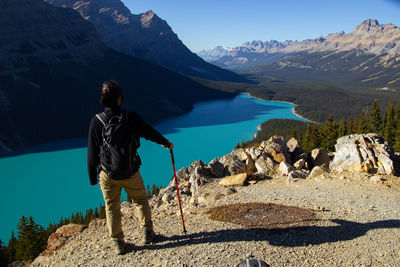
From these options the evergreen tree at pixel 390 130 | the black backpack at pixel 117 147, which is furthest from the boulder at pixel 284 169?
the evergreen tree at pixel 390 130

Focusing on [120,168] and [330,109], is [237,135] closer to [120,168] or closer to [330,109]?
[330,109]

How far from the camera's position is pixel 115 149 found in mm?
5277

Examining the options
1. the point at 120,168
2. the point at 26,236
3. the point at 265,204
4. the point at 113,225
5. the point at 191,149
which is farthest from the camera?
the point at 191,149

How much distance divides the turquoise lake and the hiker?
48.2m

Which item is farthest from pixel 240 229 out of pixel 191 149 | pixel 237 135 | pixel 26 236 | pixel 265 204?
pixel 237 135

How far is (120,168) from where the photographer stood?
5312 millimetres

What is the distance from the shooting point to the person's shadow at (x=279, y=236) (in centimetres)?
634

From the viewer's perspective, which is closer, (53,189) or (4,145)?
(53,189)

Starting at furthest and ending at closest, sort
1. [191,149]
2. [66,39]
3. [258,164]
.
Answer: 1. [66,39]
2. [191,149]
3. [258,164]

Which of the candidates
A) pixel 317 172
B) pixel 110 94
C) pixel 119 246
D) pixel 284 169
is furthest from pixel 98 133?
pixel 317 172

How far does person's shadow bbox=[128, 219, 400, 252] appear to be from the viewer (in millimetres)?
6340

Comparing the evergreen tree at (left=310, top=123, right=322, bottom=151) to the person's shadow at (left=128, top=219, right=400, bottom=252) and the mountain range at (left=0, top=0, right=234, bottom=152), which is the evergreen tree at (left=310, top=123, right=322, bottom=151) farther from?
the mountain range at (left=0, top=0, right=234, bottom=152)

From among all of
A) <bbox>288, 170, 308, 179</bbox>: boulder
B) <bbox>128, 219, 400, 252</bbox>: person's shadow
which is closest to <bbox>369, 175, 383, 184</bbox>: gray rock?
<bbox>288, 170, 308, 179</bbox>: boulder

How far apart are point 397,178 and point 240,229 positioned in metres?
8.43
